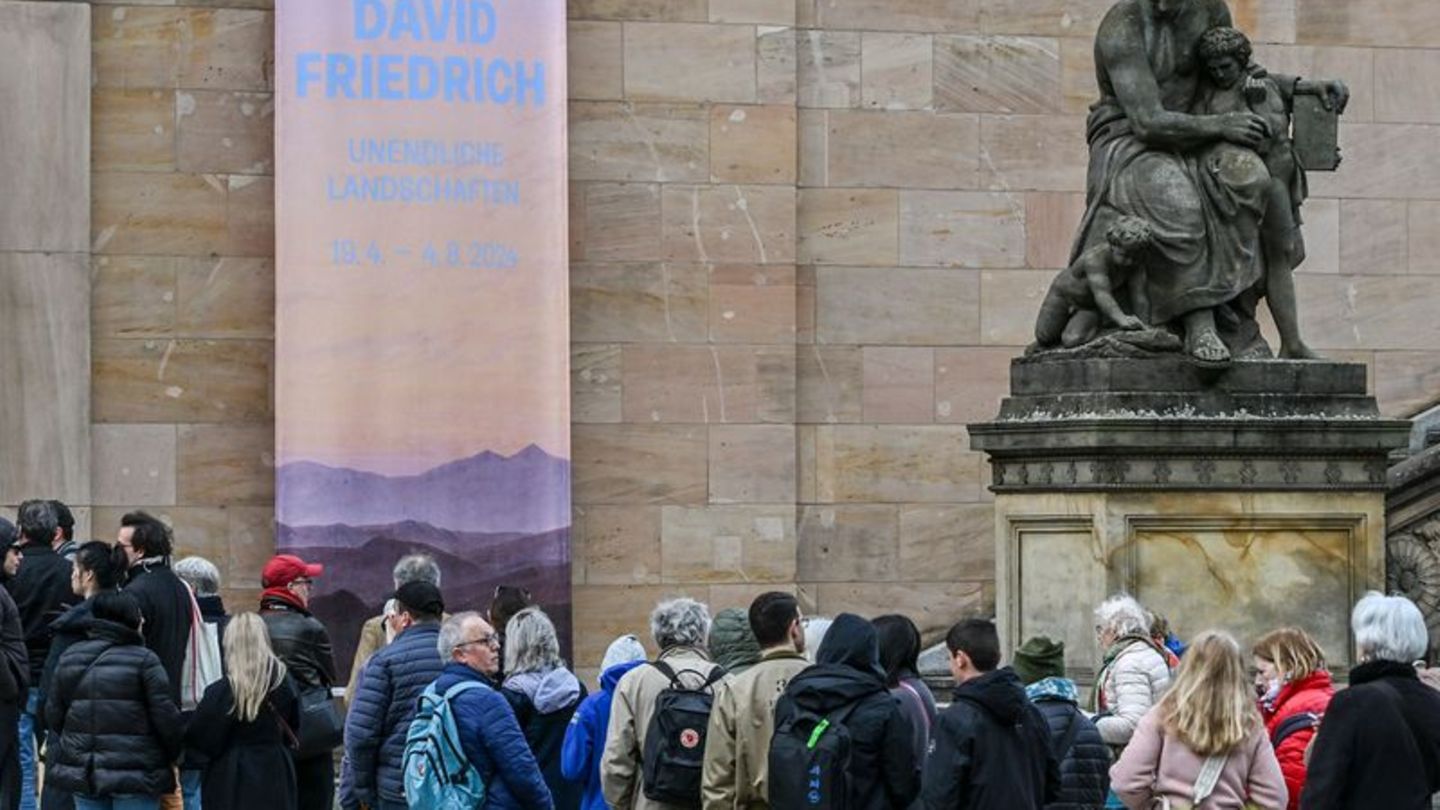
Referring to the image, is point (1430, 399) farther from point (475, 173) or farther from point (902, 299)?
point (475, 173)

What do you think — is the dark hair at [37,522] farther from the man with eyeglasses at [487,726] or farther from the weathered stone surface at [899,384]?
the weathered stone surface at [899,384]

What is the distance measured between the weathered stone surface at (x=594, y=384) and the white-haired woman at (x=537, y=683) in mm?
7127

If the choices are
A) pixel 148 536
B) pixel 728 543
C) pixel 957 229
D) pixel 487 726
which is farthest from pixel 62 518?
pixel 957 229

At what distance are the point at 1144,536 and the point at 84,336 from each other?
7421 millimetres

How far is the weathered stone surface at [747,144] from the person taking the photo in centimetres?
2047

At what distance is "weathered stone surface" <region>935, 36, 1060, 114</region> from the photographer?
2091 centimetres

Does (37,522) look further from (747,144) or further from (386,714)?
(747,144)

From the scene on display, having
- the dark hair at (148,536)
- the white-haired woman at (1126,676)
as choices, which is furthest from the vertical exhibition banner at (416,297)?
the white-haired woman at (1126,676)

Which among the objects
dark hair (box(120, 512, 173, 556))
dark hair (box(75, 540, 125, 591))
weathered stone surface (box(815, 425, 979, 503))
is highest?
weathered stone surface (box(815, 425, 979, 503))

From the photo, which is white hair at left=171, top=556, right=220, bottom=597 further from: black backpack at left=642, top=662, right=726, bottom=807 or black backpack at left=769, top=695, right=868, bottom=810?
black backpack at left=769, top=695, right=868, bottom=810

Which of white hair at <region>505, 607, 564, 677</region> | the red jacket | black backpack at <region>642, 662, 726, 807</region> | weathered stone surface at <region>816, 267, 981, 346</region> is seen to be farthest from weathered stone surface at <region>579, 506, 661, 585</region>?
the red jacket

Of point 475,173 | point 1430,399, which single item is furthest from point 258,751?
point 1430,399

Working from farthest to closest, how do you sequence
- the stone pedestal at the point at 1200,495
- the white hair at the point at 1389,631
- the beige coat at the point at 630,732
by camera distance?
the stone pedestal at the point at 1200,495 → the beige coat at the point at 630,732 → the white hair at the point at 1389,631

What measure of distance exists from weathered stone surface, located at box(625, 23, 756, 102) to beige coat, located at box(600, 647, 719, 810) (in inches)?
345
